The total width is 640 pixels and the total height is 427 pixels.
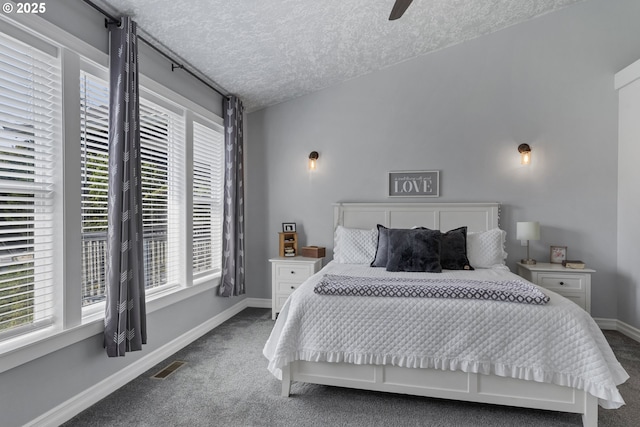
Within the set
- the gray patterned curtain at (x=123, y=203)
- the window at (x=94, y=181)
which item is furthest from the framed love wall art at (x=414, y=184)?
the window at (x=94, y=181)

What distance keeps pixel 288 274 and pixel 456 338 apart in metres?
2.30

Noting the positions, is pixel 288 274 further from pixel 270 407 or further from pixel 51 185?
pixel 51 185

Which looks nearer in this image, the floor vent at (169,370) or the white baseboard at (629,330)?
the floor vent at (169,370)

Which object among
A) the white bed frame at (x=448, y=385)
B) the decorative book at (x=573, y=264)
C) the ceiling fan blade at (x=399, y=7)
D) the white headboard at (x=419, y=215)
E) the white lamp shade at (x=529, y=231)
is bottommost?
the white bed frame at (x=448, y=385)

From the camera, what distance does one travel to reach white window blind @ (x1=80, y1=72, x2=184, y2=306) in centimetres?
231

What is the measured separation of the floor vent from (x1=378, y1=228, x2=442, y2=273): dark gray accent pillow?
1.95 meters

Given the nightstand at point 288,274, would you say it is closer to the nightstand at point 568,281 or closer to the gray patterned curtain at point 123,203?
the gray patterned curtain at point 123,203

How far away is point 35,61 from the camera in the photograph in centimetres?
196

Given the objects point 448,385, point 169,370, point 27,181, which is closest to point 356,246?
point 448,385

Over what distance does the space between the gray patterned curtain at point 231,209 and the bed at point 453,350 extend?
5.45 ft

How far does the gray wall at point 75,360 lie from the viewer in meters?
1.81

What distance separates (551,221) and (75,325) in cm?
447

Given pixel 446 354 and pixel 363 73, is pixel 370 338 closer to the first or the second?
pixel 446 354

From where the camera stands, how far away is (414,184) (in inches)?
164
